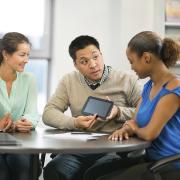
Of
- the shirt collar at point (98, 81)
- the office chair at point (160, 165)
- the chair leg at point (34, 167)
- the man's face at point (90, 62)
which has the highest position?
the man's face at point (90, 62)

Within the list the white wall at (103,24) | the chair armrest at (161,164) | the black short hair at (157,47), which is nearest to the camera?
the chair armrest at (161,164)

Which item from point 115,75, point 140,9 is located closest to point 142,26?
point 140,9

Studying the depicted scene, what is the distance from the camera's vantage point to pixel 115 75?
7.80 feet

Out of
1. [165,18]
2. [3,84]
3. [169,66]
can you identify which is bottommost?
[3,84]

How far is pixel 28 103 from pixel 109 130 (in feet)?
1.79

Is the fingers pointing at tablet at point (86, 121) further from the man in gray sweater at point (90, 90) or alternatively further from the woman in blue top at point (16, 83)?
the woman in blue top at point (16, 83)

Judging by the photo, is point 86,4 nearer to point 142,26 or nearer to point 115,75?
point 142,26

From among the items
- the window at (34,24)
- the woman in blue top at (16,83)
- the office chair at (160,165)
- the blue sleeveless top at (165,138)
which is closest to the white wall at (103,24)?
the window at (34,24)

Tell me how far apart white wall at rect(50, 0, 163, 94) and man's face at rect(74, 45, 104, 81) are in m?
0.90

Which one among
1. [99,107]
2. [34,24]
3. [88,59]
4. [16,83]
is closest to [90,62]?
[88,59]

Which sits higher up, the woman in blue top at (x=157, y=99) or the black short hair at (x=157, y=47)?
the black short hair at (x=157, y=47)

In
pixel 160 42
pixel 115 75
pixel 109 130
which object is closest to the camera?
pixel 160 42

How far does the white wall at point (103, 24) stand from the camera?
3223 mm

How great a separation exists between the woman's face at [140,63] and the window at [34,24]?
163 cm
